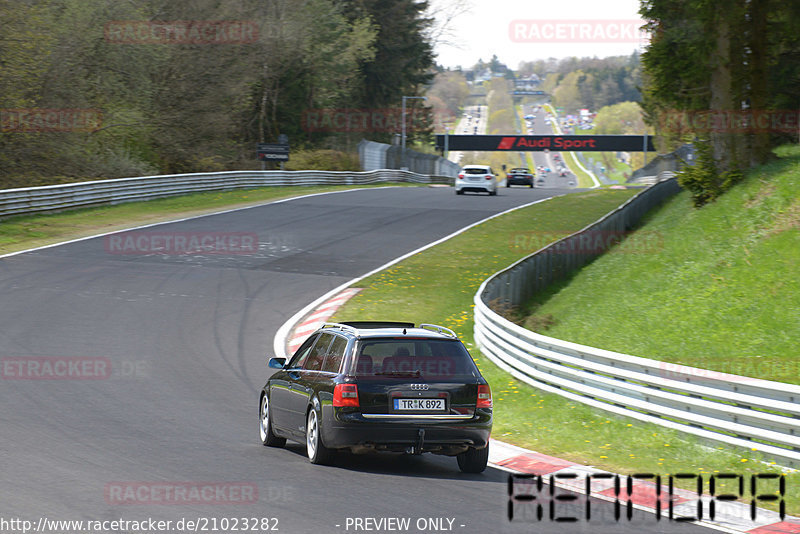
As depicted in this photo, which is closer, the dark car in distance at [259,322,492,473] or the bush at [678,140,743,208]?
the dark car in distance at [259,322,492,473]

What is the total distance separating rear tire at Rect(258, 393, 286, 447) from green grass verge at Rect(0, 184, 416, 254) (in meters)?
17.4

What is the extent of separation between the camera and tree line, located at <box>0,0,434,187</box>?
37062 millimetres

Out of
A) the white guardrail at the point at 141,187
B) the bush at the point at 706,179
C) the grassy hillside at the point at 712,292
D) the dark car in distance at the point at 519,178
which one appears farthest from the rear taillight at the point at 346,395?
the dark car in distance at the point at 519,178

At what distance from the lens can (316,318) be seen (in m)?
19.5

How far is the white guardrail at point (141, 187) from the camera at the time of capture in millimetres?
31125

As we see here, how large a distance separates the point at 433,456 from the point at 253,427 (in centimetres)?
223

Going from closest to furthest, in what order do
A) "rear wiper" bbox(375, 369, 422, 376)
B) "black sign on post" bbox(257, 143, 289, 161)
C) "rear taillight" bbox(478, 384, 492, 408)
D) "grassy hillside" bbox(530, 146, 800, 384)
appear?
"rear wiper" bbox(375, 369, 422, 376), "rear taillight" bbox(478, 384, 492, 408), "grassy hillside" bbox(530, 146, 800, 384), "black sign on post" bbox(257, 143, 289, 161)

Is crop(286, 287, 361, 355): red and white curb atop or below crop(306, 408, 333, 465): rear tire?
below

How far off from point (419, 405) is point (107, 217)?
26.2 metres

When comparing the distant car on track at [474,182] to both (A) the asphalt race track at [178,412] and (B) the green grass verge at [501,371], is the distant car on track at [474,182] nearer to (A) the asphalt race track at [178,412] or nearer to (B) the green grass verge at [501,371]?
(B) the green grass verge at [501,371]

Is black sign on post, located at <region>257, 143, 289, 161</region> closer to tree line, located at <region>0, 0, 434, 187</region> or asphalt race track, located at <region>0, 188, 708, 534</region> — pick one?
tree line, located at <region>0, 0, 434, 187</region>

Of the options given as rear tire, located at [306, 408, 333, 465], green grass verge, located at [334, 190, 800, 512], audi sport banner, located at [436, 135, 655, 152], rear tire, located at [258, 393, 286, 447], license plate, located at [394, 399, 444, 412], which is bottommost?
green grass verge, located at [334, 190, 800, 512]

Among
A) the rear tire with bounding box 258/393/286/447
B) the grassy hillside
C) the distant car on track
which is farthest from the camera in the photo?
the distant car on track

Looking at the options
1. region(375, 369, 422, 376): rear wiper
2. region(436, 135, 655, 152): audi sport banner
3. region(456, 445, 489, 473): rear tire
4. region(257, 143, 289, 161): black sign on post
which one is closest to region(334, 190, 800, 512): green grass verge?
region(456, 445, 489, 473): rear tire
